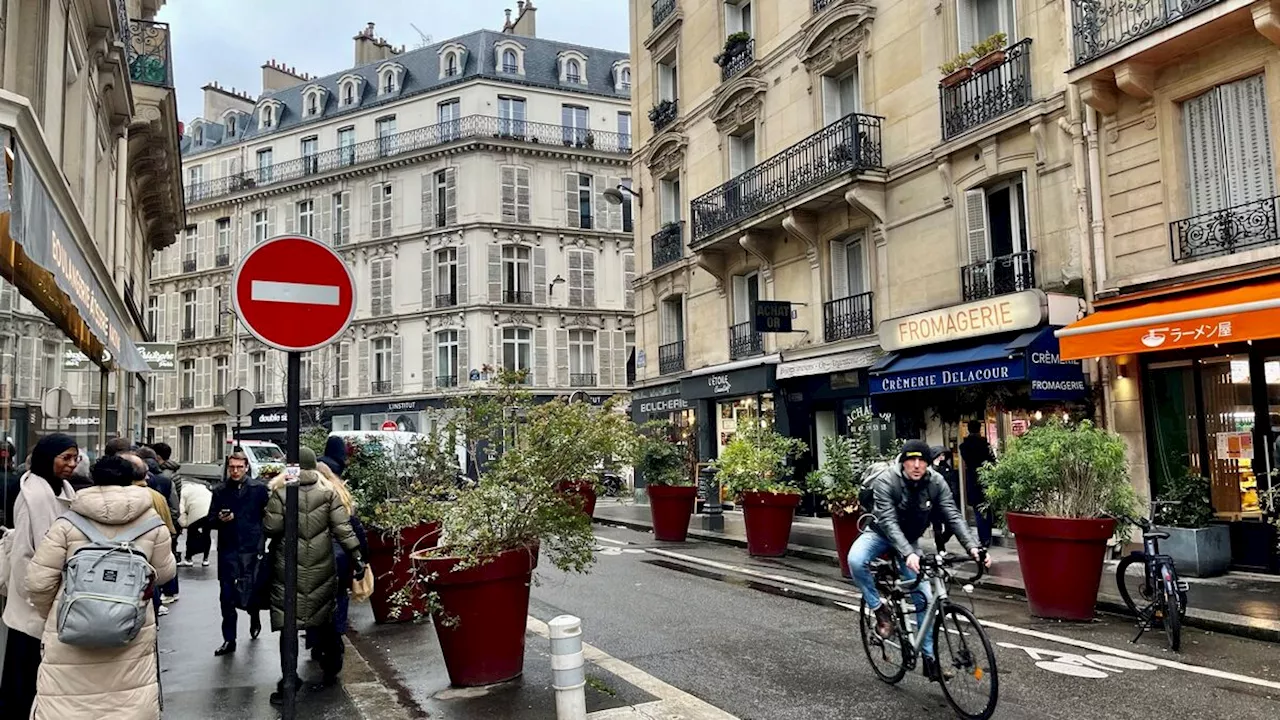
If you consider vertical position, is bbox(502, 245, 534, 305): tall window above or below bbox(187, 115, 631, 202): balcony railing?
below

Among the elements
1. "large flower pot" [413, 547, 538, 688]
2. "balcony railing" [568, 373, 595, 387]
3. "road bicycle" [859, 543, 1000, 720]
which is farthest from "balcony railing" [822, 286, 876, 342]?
"balcony railing" [568, 373, 595, 387]

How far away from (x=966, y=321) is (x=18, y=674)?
477 inches

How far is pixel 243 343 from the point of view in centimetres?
4316

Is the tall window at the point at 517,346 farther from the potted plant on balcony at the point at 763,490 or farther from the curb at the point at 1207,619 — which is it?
the curb at the point at 1207,619

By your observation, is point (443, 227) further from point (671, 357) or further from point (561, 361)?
point (671, 357)

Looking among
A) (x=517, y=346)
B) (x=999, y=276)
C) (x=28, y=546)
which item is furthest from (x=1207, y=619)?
(x=517, y=346)

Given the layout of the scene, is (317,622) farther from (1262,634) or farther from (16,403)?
(1262,634)

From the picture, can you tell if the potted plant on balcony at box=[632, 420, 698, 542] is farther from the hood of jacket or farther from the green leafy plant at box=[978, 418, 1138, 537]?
the hood of jacket

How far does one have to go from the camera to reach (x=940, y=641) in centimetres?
526

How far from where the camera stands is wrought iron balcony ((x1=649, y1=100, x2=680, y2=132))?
2320 centimetres

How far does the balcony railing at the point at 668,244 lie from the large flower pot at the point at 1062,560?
15.5 meters

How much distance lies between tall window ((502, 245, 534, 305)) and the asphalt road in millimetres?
29240

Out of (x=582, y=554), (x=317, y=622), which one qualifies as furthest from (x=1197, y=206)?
(x=317, y=622)

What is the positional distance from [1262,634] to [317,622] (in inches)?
289
